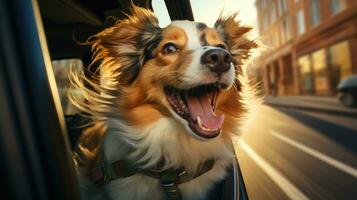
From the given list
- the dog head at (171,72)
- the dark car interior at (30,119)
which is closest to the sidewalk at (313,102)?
the dog head at (171,72)

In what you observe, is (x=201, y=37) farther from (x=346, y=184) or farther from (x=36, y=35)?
(x=346, y=184)

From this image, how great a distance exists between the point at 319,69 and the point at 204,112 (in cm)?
259

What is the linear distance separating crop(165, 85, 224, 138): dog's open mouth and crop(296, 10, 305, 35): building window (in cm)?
229

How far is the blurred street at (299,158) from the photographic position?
5.44 m

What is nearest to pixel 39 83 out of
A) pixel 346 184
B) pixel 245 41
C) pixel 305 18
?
pixel 245 41

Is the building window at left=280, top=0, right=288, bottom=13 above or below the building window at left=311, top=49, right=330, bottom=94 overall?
above

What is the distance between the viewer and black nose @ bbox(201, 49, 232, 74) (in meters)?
1.89

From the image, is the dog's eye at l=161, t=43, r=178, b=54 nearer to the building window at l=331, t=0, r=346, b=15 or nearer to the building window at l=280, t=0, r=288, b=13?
the building window at l=331, t=0, r=346, b=15

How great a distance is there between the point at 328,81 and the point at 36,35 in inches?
123

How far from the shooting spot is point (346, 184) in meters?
5.59

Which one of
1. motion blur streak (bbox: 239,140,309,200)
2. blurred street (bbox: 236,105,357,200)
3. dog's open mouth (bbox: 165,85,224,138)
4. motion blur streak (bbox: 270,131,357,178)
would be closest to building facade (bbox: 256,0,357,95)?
blurred street (bbox: 236,105,357,200)

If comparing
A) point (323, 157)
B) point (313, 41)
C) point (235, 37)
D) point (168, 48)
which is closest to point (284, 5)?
point (313, 41)

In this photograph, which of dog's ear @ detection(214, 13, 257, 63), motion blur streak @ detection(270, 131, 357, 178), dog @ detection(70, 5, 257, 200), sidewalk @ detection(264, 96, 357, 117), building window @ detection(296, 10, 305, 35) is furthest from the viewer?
motion blur streak @ detection(270, 131, 357, 178)

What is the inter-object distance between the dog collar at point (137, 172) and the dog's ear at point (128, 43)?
43 centimetres
